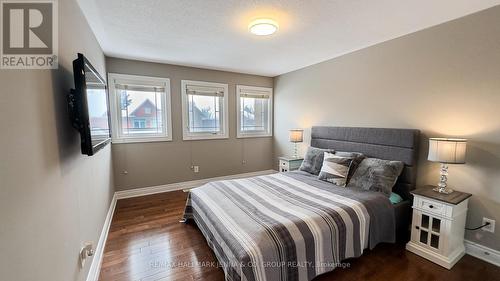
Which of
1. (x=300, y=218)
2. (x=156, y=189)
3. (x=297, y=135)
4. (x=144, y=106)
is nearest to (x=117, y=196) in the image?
(x=156, y=189)

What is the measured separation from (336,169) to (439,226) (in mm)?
1139

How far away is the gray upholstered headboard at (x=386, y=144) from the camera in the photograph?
2.54 m

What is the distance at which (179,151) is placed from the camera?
4156mm

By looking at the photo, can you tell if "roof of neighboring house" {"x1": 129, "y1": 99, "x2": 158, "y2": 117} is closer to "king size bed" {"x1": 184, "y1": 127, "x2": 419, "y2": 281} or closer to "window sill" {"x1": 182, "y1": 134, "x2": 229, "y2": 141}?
"window sill" {"x1": 182, "y1": 134, "x2": 229, "y2": 141}

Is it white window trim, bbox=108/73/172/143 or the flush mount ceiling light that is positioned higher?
the flush mount ceiling light

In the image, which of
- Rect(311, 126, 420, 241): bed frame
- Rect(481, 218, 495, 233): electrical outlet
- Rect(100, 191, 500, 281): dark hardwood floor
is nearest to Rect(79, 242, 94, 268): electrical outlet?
Rect(100, 191, 500, 281): dark hardwood floor

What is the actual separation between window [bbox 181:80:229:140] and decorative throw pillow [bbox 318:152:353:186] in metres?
2.38

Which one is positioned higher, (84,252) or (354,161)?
(354,161)

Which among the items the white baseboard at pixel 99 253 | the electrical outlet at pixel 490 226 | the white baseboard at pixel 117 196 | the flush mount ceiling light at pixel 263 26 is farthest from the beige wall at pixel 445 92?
the white baseboard at pixel 99 253

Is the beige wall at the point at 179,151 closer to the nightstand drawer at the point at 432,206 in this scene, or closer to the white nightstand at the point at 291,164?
the white nightstand at the point at 291,164

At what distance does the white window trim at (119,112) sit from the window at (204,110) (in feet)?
0.93

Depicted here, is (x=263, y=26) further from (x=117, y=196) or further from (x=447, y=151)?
(x=117, y=196)

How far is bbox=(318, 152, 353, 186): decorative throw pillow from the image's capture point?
2736 mm

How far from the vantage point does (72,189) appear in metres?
1.51
